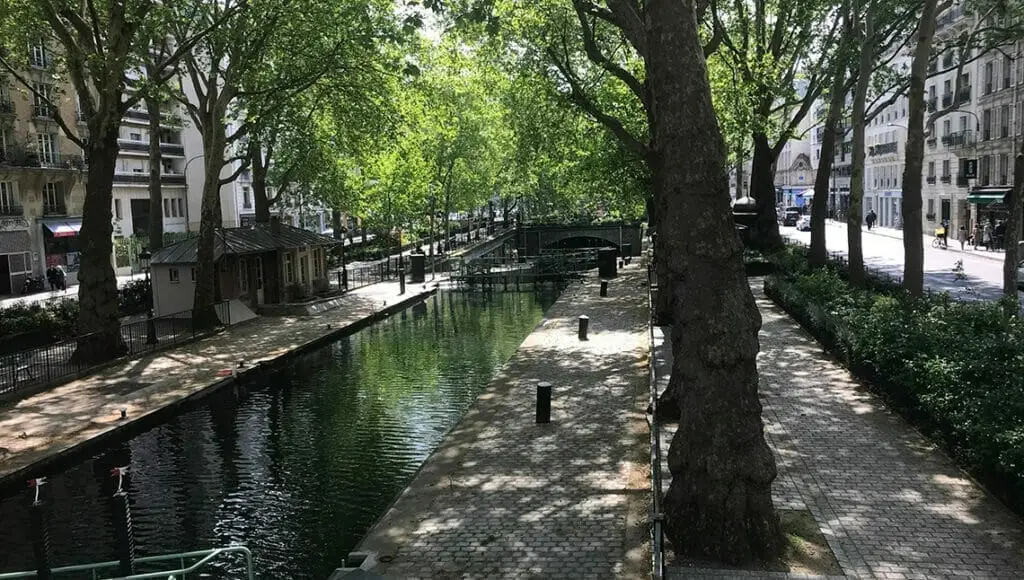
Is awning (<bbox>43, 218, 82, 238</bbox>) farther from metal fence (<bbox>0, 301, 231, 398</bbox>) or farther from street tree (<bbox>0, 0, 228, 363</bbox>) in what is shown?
street tree (<bbox>0, 0, 228, 363</bbox>)

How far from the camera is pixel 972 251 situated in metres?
44.8

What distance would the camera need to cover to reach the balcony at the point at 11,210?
39.2m

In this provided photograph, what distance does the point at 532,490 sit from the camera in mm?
11289

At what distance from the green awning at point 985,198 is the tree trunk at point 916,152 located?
31.2 meters

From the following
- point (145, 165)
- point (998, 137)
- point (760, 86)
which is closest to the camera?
point (760, 86)

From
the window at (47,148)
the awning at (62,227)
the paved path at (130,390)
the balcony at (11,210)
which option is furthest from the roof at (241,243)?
the window at (47,148)

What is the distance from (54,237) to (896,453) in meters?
43.2

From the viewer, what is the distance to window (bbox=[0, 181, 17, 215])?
39300 mm

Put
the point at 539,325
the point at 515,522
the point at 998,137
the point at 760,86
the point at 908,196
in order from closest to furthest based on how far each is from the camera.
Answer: the point at 515,522
the point at 908,196
the point at 539,325
the point at 760,86
the point at 998,137

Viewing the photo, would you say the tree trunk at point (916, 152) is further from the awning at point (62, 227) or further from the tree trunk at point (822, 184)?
the awning at point (62, 227)

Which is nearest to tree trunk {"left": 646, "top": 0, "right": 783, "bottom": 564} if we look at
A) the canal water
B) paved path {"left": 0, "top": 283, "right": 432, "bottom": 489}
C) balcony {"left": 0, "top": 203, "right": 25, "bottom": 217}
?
the canal water

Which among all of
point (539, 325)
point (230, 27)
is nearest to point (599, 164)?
point (539, 325)

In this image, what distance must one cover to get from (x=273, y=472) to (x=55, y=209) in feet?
120

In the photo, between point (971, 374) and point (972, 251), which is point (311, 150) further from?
point (972, 251)
